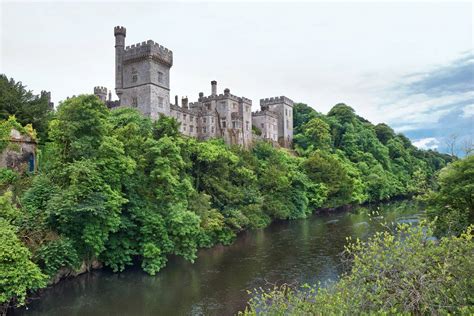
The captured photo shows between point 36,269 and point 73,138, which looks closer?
point 36,269

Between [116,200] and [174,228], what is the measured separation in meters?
5.18

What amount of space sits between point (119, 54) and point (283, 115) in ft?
130

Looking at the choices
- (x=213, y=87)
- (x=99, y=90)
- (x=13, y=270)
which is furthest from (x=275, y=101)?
(x=13, y=270)

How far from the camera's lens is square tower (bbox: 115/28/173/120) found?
48.5 meters

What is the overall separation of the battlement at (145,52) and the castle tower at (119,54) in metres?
2.07

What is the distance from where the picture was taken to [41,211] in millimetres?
A: 24469

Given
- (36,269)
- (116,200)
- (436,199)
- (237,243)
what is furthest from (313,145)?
(36,269)

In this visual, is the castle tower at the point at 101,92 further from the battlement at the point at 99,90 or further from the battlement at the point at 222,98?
the battlement at the point at 222,98

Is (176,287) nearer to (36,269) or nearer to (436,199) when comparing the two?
(36,269)

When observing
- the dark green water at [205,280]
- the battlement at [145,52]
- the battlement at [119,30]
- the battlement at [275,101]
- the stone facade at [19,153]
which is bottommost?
the dark green water at [205,280]

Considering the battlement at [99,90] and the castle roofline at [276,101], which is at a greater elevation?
the castle roofline at [276,101]

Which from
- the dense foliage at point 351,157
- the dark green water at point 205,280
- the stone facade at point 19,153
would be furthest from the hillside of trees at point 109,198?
the dense foliage at point 351,157

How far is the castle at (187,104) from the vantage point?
4875 cm

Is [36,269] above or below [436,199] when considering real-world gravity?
below
